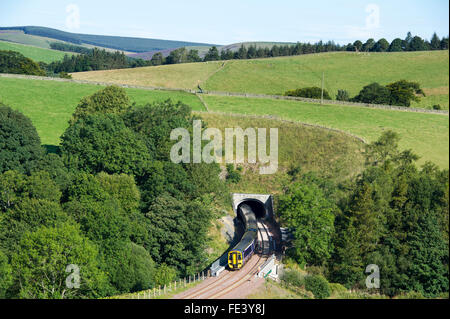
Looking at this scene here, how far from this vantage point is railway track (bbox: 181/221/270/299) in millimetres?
44281

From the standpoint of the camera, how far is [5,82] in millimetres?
111250

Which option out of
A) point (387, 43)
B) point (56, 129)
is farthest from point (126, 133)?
point (387, 43)

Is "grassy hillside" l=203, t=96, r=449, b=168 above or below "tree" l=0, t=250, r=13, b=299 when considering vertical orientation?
above

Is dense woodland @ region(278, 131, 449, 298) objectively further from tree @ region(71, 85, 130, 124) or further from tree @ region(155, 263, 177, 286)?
tree @ region(71, 85, 130, 124)

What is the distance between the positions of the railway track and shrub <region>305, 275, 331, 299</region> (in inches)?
232

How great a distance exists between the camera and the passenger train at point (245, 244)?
5397cm

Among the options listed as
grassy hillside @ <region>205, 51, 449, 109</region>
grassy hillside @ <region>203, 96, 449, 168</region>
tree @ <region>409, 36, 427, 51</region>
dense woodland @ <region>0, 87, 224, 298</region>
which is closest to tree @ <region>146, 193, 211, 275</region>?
dense woodland @ <region>0, 87, 224, 298</region>

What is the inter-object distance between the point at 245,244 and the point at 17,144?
111 feet

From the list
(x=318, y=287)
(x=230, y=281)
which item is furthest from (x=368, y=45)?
(x=230, y=281)

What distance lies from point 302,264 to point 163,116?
36412mm

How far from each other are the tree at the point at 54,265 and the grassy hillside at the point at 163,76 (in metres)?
94.8

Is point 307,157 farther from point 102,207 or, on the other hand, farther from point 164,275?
point 102,207

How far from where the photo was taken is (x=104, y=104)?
87.5 metres
